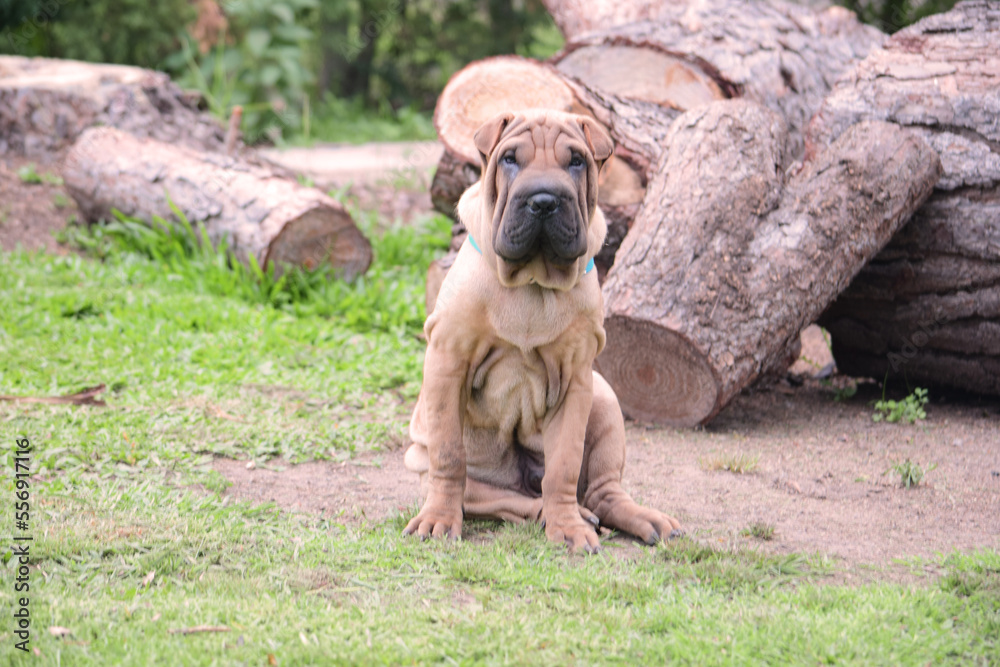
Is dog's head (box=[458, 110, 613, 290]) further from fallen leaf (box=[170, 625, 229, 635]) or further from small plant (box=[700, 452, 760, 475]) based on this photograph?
small plant (box=[700, 452, 760, 475])

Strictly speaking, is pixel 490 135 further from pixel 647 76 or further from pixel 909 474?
pixel 647 76

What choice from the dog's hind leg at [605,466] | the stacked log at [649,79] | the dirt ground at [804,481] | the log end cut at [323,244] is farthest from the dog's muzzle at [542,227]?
the log end cut at [323,244]

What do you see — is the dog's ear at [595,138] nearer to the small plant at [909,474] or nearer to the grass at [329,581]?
Result: the grass at [329,581]

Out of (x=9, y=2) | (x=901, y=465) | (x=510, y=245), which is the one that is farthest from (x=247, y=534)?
(x=9, y=2)

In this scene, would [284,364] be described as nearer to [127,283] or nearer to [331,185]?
[127,283]

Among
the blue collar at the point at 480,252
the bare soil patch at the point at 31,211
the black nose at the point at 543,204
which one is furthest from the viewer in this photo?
the bare soil patch at the point at 31,211

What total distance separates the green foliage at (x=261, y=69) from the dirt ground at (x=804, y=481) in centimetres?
875

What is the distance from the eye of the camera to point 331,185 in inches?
367

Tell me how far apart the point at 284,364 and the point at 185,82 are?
875 centimetres

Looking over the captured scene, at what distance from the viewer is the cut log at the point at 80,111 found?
933cm

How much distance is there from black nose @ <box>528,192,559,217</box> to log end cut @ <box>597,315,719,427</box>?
6.17 feet

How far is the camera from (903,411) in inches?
212

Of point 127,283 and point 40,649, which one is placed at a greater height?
point 40,649

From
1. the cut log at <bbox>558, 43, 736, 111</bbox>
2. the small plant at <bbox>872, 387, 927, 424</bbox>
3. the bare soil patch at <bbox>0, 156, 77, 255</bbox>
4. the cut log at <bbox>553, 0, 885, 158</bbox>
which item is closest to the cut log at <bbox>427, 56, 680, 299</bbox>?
the cut log at <bbox>558, 43, 736, 111</bbox>
